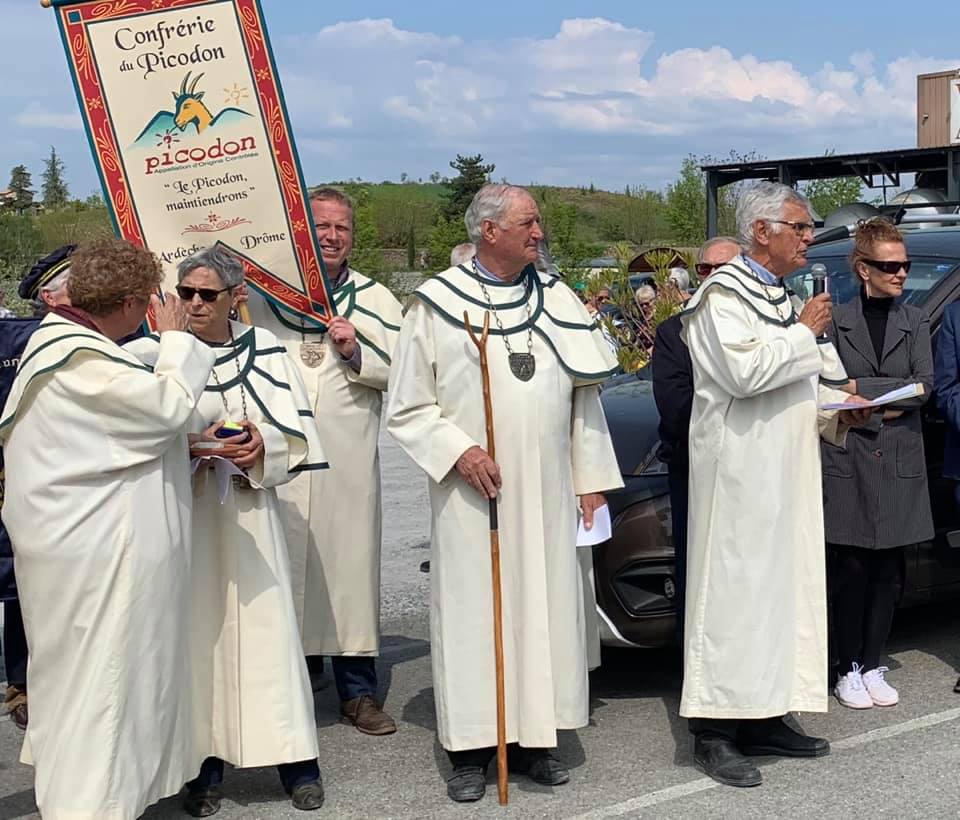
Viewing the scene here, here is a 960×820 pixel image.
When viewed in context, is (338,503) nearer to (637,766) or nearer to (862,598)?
(637,766)

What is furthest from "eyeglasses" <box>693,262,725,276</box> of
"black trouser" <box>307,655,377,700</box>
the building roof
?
the building roof

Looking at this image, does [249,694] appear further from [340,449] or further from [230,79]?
[230,79]

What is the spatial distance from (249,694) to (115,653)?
0.63 m

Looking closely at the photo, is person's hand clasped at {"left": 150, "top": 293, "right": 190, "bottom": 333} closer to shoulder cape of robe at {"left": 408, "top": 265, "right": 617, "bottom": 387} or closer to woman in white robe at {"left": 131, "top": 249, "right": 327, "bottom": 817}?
woman in white robe at {"left": 131, "top": 249, "right": 327, "bottom": 817}

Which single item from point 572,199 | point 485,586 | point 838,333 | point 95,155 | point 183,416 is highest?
point 95,155

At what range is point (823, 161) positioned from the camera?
1752 centimetres

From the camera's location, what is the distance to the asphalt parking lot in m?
4.73

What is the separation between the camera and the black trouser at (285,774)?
4.79 m

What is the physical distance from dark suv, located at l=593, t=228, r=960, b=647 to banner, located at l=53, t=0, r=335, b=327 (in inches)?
63.3

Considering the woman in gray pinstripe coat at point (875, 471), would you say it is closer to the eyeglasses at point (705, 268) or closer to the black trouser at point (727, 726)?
the eyeglasses at point (705, 268)

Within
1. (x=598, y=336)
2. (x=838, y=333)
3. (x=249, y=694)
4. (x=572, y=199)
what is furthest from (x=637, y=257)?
(x=572, y=199)

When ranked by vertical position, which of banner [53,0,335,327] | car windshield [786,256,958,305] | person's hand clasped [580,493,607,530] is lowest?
person's hand clasped [580,493,607,530]

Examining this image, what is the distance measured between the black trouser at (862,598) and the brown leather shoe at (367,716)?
1.92m

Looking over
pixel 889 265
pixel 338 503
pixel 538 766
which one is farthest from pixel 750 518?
pixel 338 503
